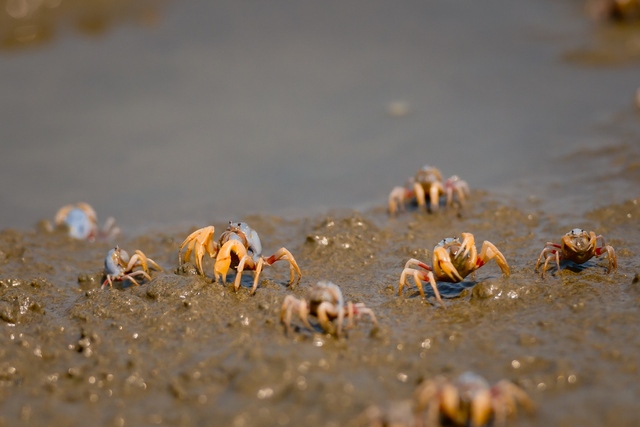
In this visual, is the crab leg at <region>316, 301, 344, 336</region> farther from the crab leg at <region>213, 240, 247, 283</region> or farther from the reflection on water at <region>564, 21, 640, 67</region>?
the reflection on water at <region>564, 21, 640, 67</region>

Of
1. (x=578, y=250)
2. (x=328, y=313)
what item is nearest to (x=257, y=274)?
(x=328, y=313)

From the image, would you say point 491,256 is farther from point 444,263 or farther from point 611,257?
point 611,257

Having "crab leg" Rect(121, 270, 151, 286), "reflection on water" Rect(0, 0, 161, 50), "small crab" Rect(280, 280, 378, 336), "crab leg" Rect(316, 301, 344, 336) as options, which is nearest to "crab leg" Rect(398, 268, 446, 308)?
"small crab" Rect(280, 280, 378, 336)

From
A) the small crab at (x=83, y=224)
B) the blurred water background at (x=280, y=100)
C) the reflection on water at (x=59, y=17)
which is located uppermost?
the reflection on water at (x=59, y=17)

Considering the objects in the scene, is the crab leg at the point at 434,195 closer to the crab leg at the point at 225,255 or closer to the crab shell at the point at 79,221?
the crab leg at the point at 225,255

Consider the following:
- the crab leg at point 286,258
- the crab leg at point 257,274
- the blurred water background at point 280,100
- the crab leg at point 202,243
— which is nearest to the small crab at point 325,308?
the crab leg at point 257,274

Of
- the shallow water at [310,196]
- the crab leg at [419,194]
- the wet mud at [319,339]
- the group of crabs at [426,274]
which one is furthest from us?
the crab leg at [419,194]
